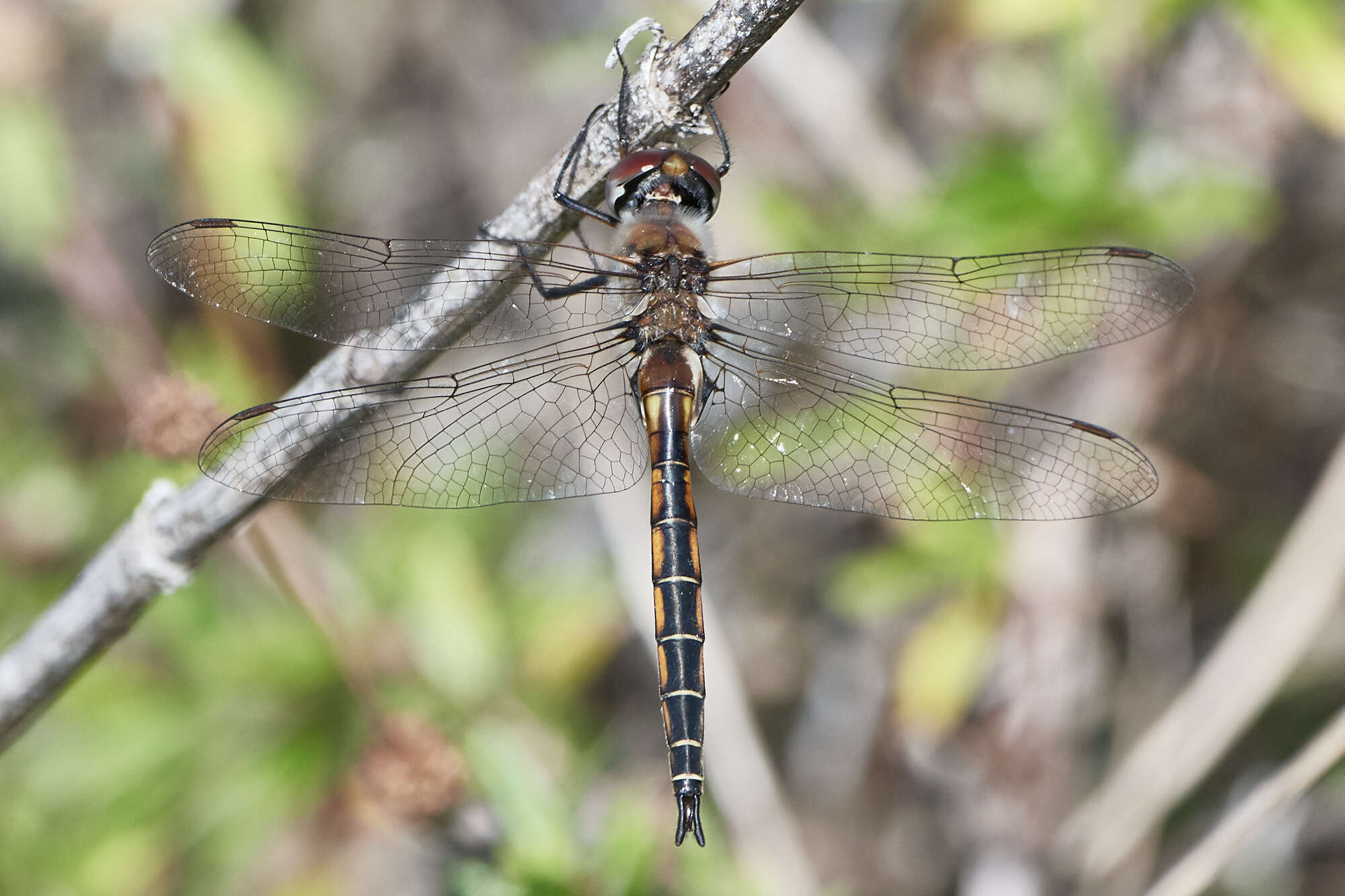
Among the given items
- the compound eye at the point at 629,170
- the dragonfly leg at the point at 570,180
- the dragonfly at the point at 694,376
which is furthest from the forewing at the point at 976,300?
the dragonfly leg at the point at 570,180

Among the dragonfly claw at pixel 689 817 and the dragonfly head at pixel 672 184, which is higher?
the dragonfly head at pixel 672 184

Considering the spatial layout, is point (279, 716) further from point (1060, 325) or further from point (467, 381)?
point (1060, 325)

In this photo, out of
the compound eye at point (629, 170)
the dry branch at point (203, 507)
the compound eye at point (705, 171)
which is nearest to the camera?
the dry branch at point (203, 507)

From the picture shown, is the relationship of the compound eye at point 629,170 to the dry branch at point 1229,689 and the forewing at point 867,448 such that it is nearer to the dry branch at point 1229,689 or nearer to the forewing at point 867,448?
the forewing at point 867,448

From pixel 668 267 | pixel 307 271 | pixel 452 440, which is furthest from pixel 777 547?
pixel 307 271

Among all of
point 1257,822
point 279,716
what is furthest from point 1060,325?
point 279,716

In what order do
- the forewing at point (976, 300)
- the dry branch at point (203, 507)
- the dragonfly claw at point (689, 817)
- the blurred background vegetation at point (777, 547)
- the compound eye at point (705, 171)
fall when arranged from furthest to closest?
1. the blurred background vegetation at point (777, 547)
2. the forewing at point (976, 300)
3. the compound eye at point (705, 171)
4. the dragonfly claw at point (689, 817)
5. the dry branch at point (203, 507)

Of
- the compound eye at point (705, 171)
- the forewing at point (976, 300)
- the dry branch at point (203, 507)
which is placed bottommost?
the dry branch at point (203, 507)
